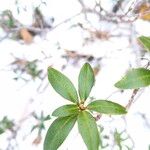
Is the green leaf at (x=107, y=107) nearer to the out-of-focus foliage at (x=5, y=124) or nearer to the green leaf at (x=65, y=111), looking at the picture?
the green leaf at (x=65, y=111)

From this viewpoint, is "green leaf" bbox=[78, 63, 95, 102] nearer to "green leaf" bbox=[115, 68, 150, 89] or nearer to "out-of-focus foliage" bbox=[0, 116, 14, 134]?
"green leaf" bbox=[115, 68, 150, 89]

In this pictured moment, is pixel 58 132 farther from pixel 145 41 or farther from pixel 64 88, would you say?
pixel 145 41

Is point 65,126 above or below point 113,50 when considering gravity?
below

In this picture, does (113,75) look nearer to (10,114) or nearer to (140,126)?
(140,126)

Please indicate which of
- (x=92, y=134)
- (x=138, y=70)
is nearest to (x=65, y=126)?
(x=92, y=134)

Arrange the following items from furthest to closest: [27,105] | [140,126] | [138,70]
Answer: [27,105], [140,126], [138,70]

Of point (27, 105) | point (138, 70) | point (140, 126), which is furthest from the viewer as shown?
point (27, 105)

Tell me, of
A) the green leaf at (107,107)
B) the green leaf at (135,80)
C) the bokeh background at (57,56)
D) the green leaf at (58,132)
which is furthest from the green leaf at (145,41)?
the bokeh background at (57,56)

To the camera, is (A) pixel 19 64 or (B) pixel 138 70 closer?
(B) pixel 138 70
